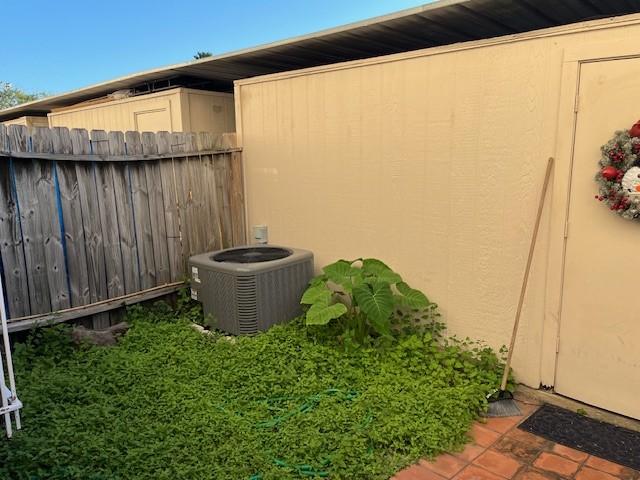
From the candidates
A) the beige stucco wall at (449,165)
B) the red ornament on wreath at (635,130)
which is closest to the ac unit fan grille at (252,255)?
the beige stucco wall at (449,165)

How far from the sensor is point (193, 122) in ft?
21.0

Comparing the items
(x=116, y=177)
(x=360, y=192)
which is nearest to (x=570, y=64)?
(x=360, y=192)

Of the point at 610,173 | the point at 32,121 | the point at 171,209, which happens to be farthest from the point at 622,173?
the point at 32,121

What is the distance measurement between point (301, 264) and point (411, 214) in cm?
121

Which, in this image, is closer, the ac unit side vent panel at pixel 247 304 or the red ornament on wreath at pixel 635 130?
the red ornament on wreath at pixel 635 130

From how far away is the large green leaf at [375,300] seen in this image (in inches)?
149

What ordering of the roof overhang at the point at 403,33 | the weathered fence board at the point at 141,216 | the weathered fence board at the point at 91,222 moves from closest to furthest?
the roof overhang at the point at 403,33 → the weathered fence board at the point at 91,222 → the weathered fence board at the point at 141,216

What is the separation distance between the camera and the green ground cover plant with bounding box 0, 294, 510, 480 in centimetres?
252

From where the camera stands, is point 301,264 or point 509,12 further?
point 301,264

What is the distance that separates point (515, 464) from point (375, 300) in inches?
61.1

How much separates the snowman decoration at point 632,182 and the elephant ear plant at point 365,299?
167 cm

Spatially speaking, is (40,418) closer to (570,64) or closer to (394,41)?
(570,64)

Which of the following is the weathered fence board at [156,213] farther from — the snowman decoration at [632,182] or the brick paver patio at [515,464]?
the snowman decoration at [632,182]

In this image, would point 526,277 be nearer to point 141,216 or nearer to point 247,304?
point 247,304
